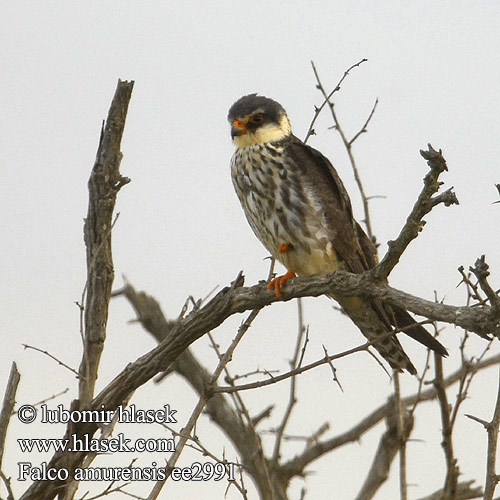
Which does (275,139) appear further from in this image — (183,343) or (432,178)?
(432,178)

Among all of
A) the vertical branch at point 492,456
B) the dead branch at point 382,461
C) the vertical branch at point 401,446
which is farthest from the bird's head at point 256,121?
the vertical branch at point 492,456

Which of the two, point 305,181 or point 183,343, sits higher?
point 305,181

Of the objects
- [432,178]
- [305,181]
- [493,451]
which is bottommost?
[493,451]

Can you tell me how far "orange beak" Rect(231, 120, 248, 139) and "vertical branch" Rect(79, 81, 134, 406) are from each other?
0.91 metres

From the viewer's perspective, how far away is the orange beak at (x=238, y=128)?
221 inches

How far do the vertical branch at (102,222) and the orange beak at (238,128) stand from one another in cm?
91

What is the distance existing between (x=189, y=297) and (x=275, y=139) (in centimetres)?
144

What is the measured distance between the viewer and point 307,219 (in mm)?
5188

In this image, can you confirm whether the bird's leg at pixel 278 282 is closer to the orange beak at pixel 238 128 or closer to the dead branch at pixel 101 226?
the dead branch at pixel 101 226

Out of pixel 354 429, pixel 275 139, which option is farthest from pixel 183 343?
pixel 354 429

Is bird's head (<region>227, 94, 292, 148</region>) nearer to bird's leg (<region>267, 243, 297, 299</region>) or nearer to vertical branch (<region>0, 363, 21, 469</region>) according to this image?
bird's leg (<region>267, 243, 297, 299</region>)

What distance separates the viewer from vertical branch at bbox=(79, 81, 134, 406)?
15.1ft

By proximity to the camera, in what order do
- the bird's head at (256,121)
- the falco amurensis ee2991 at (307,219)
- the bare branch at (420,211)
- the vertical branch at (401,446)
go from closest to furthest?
the bare branch at (420,211)
the vertical branch at (401,446)
the falco amurensis ee2991 at (307,219)
the bird's head at (256,121)

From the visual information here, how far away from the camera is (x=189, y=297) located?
4.49 metres
